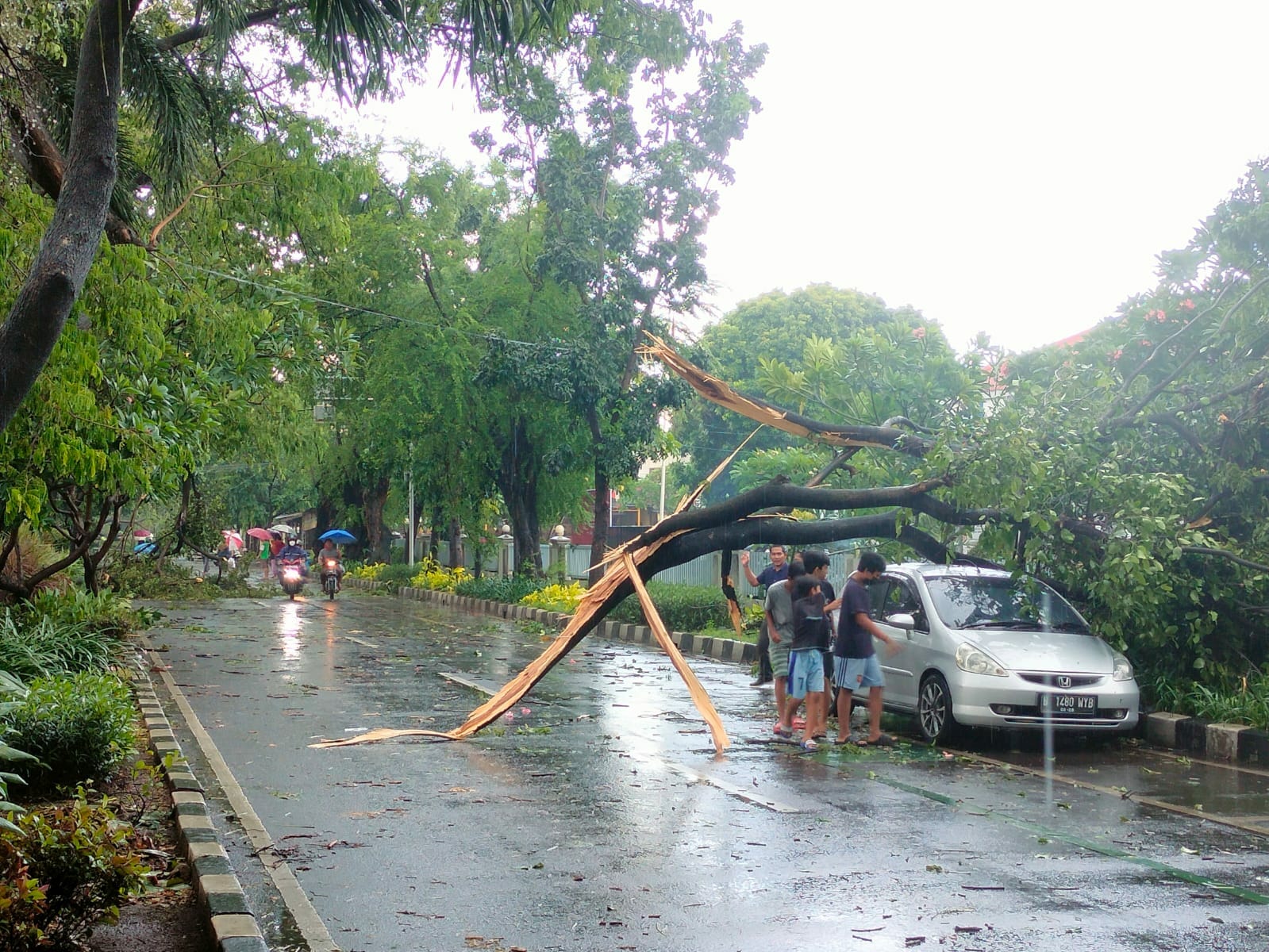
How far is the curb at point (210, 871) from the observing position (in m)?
5.05

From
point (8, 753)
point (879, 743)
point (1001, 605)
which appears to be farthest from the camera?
point (1001, 605)

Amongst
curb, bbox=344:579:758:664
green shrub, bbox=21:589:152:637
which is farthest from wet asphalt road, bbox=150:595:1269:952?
curb, bbox=344:579:758:664

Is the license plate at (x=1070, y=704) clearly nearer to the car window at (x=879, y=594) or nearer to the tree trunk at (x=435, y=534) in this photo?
the car window at (x=879, y=594)

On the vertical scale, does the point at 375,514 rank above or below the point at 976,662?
above

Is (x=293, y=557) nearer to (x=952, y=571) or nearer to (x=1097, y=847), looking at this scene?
(x=952, y=571)

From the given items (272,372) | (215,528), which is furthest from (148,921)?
(215,528)

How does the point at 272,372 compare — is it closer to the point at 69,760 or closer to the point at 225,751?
the point at 225,751

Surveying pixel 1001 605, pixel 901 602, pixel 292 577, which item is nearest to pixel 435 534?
pixel 292 577

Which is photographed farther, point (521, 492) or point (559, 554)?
point (559, 554)

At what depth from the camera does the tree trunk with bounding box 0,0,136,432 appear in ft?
19.5

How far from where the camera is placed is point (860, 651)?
1123 cm

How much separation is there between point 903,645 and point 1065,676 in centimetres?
162

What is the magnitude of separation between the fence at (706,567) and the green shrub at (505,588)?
5.56ft

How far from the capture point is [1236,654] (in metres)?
12.3
